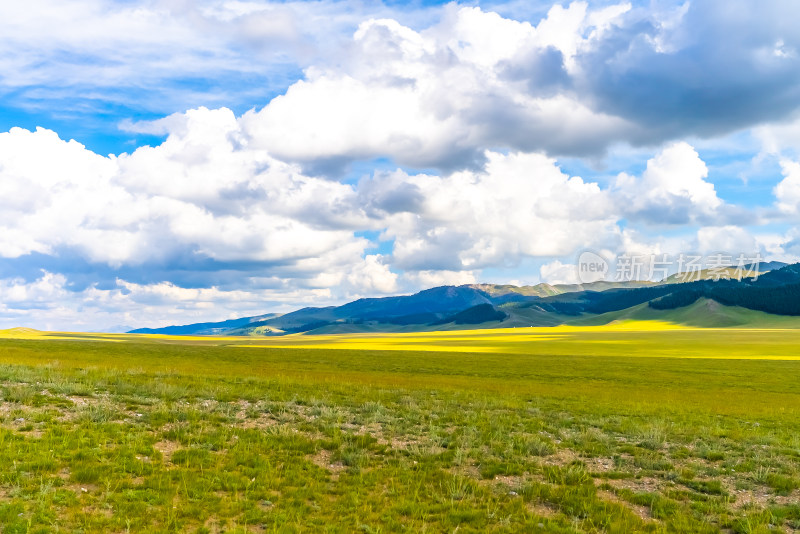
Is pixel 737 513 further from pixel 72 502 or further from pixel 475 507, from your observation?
pixel 72 502

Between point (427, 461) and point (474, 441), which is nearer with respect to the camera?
point (427, 461)

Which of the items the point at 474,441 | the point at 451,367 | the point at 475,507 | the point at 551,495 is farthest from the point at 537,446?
the point at 451,367

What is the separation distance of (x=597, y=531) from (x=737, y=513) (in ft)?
14.1

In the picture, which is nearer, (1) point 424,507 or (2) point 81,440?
(1) point 424,507

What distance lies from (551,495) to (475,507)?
2386 millimetres

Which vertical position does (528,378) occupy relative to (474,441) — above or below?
below

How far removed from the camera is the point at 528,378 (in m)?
54.6

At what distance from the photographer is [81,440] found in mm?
15188

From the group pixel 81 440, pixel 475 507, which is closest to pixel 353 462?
pixel 475 507

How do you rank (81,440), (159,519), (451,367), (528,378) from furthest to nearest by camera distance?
1. (451,367)
2. (528,378)
3. (81,440)
4. (159,519)

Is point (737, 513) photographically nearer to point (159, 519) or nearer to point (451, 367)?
point (159, 519)

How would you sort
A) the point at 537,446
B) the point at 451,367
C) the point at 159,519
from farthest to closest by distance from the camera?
the point at 451,367 < the point at 537,446 < the point at 159,519

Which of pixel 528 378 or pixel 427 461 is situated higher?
pixel 427 461

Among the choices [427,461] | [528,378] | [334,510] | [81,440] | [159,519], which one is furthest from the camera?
[528,378]
